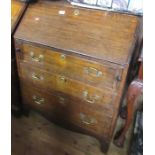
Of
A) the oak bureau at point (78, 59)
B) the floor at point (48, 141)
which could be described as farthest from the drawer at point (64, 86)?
the floor at point (48, 141)

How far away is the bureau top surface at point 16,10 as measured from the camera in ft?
4.06

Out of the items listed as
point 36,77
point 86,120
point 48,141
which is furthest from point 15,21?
point 48,141

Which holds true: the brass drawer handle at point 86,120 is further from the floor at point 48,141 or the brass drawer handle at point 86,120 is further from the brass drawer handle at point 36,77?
the brass drawer handle at point 36,77

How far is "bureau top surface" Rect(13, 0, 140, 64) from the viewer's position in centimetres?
104

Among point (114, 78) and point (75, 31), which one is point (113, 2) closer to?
point (75, 31)

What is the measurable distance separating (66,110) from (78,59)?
0.44 m

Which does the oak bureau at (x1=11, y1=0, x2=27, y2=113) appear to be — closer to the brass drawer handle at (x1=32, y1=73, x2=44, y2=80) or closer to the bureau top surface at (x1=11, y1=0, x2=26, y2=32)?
the bureau top surface at (x1=11, y1=0, x2=26, y2=32)

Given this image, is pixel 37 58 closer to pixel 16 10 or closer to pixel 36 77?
pixel 36 77

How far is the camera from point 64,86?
1249 mm

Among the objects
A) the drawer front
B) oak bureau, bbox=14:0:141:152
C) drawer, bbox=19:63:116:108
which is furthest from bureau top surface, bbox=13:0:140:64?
the drawer front

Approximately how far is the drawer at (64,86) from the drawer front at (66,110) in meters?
0.07

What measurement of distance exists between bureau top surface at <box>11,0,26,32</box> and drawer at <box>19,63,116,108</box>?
27 centimetres

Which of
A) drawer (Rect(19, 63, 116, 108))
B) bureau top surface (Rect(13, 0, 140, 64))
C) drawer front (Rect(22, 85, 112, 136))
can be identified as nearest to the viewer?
bureau top surface (Rect(13, 0, 140, 64))
